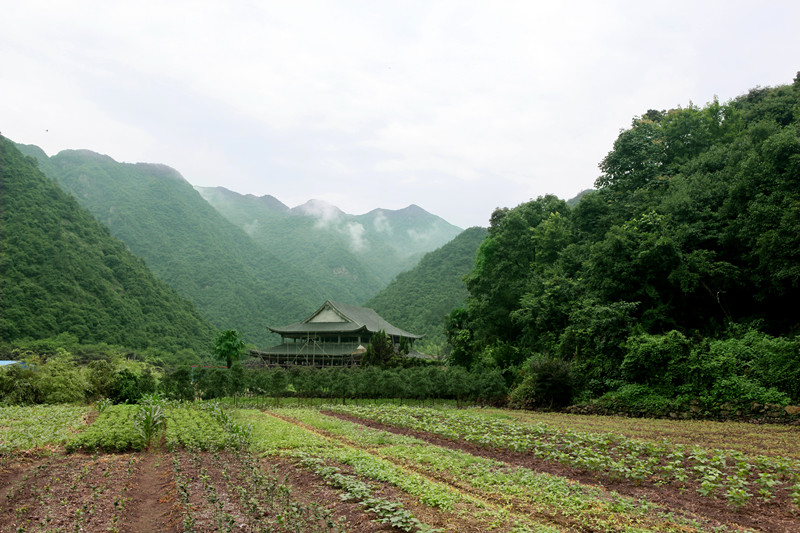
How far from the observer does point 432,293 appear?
2805 inches

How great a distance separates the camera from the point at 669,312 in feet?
76.5

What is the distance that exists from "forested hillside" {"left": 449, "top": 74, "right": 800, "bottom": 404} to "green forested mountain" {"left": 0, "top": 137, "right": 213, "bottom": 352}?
39.0m

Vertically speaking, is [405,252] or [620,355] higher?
[405,252]

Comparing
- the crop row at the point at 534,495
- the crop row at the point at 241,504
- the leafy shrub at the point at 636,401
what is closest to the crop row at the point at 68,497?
the crop row at the point at 241,504

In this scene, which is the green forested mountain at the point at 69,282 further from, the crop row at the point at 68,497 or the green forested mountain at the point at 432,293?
the crop row at the point at 68,497

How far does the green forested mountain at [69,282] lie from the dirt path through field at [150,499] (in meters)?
43.1

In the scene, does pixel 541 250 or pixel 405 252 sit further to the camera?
pixel 405 252

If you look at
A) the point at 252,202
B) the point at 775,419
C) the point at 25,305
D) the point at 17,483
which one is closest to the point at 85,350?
the point at 25,305

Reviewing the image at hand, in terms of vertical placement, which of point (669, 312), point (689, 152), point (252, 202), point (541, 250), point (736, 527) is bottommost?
point (736, 527)

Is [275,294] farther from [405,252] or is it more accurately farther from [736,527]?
[736,527]

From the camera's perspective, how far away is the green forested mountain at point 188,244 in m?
88.6

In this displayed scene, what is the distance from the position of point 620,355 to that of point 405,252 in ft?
449

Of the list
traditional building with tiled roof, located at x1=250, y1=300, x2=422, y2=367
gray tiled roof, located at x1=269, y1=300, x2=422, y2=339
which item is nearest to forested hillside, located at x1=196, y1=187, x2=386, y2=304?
gray tiled roof, located at x1=269, y1=300, x2=422, y2=339

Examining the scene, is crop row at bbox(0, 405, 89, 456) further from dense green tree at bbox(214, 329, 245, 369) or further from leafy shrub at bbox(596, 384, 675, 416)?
dense green tree at bbox(214, 329, 245, 369)
